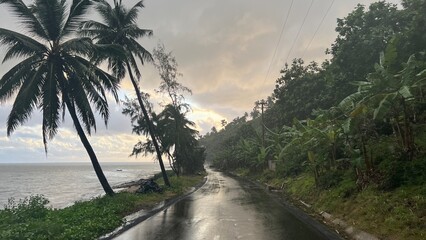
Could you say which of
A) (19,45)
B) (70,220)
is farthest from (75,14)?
(70,220)

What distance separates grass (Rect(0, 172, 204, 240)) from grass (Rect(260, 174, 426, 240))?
834cm

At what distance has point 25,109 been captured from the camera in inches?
634

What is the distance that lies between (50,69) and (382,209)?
1529 centimetres

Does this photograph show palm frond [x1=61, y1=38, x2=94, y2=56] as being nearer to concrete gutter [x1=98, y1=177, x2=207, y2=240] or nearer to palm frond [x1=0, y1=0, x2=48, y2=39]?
palm frond [x1=0, y1=0, x2=48, y2=39]

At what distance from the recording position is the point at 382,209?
34.7 ft

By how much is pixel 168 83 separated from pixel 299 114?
14791mm

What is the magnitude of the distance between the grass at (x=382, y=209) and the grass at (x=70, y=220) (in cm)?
834

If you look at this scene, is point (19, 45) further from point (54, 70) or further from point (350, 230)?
point (350, 230)

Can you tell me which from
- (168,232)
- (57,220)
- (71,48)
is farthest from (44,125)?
(168,232)

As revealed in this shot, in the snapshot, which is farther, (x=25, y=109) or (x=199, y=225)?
(x=25, y=109)

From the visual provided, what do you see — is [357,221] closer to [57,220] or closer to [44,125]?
[57,220]

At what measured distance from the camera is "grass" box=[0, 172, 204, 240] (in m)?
10.1

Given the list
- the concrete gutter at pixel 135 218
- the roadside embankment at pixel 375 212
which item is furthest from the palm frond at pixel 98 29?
the roadside embankment at pixel 375 212

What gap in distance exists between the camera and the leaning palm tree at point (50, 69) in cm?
1589
